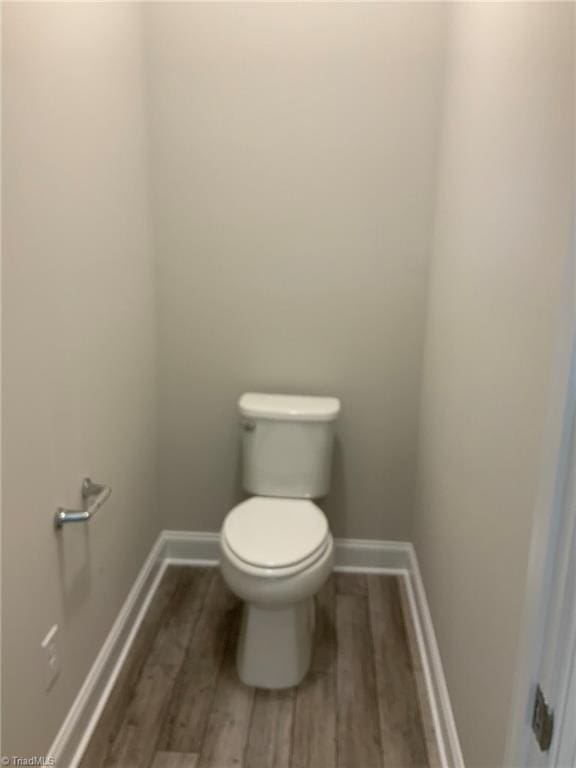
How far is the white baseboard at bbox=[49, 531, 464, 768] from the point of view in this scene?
6.07 feet

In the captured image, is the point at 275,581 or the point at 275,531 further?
the point at 275,531

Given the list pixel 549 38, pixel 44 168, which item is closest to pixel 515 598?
pixel 549 38

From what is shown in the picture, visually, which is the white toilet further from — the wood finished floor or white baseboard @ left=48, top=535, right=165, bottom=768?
white baseboard @ left=48, top=535, right=165, bottom=768

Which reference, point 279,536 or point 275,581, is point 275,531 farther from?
point 275,581

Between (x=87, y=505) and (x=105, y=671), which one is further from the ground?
(x=87, y=505)

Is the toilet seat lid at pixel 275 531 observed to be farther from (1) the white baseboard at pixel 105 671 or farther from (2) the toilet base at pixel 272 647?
(1) the white baseboard at pixel 105 671

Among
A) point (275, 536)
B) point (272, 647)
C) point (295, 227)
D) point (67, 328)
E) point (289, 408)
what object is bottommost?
point (272, 647)

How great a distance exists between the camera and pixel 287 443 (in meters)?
2.47

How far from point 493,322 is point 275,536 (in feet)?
3.24

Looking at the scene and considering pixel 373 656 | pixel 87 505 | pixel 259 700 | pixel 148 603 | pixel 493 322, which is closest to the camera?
pixel 493 322

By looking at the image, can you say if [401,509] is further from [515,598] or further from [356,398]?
[515,598]

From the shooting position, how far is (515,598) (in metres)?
1.30

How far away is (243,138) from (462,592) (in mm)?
1604

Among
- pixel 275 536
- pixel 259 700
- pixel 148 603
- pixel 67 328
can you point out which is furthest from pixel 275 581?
pixel 67 328
